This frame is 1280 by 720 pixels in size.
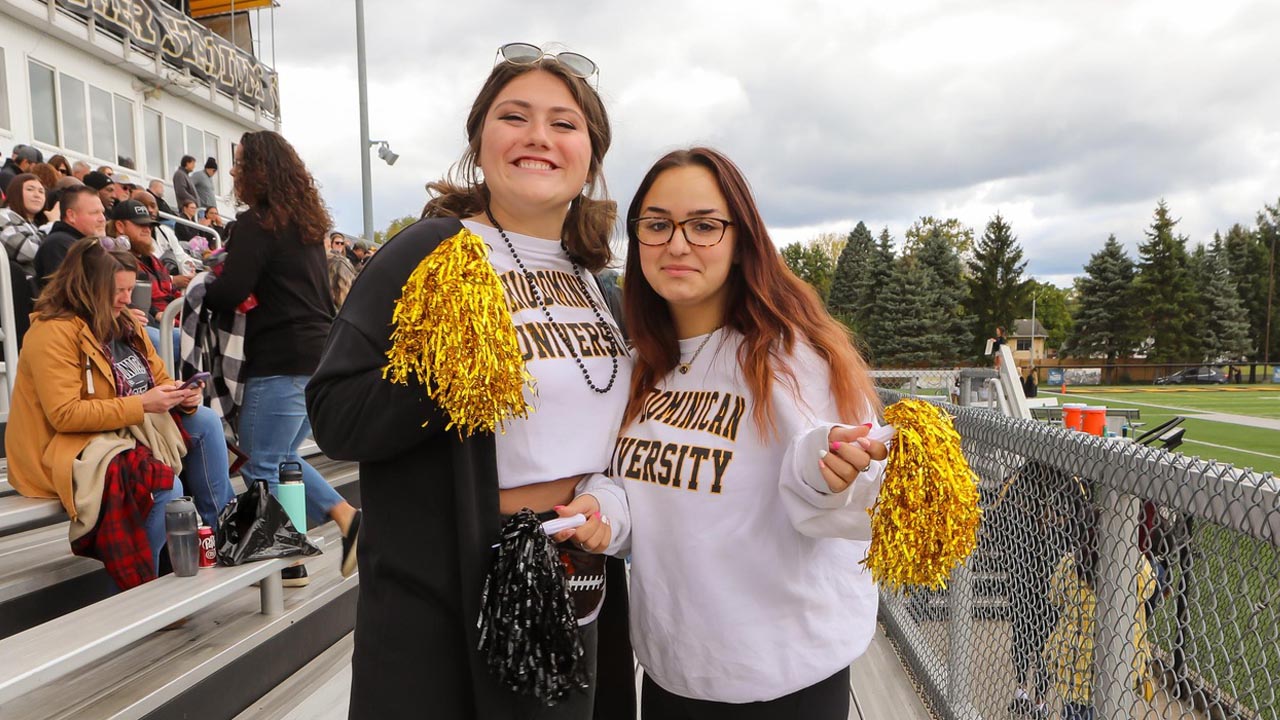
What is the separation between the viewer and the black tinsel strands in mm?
1236

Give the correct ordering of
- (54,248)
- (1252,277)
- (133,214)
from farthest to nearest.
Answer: (1252,277)
(133,214)
(54,248)

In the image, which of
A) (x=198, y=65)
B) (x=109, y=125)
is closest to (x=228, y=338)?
(x=109, y=125)

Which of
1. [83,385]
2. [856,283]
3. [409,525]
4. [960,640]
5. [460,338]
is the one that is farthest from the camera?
[856,283]

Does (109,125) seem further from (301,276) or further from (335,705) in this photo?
(335,705)

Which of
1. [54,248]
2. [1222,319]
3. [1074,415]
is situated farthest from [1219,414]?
[54,248]

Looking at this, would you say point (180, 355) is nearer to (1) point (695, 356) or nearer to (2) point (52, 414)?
(2) point (52, 414)

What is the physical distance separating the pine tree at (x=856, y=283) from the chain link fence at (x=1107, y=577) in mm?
44020

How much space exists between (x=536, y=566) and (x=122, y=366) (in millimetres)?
2631

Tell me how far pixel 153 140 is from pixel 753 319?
1985cm

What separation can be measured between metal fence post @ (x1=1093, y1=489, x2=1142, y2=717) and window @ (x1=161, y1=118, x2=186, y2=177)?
20359 mm

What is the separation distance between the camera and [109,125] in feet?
50.6

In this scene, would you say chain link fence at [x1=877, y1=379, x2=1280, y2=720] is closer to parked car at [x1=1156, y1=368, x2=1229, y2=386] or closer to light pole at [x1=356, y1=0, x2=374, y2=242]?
light pole at [x1=356, y1=0, x2=374, y2=242]

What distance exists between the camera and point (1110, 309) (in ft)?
155

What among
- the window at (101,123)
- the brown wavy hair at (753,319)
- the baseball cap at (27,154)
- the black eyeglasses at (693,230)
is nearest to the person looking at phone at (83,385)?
the brown wavy hair at (753,319)
